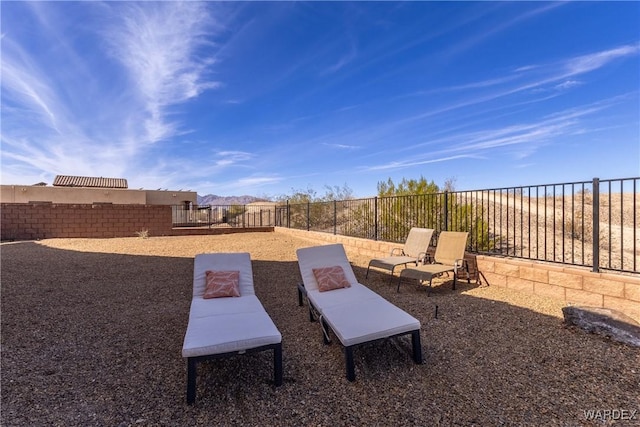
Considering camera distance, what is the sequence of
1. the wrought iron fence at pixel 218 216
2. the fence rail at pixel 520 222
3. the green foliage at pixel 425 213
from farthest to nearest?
the wrought iron fence at pixel 218 216
the green foliage at pixel 425 213
the fence rail at pixel 520 222

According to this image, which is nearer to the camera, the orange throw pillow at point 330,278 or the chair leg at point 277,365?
the chair leg at point 277,365

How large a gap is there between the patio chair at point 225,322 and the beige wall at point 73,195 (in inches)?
839

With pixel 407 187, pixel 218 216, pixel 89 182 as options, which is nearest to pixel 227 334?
pixel 407 187

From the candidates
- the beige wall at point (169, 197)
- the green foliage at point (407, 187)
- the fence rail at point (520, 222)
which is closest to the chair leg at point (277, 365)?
the fence rail at point (520, 222)

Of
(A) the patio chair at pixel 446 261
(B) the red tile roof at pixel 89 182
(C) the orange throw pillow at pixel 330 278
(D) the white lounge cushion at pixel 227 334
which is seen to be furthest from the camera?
(B) the red tile roof at pixel 89 182

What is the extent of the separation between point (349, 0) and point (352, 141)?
8322 millimetres

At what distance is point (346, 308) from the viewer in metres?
3.38

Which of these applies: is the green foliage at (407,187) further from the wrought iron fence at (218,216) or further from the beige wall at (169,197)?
the beige wall at (169,197)

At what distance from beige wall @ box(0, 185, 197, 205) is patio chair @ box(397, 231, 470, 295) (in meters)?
22.6

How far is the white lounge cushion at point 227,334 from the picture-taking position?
2361mm

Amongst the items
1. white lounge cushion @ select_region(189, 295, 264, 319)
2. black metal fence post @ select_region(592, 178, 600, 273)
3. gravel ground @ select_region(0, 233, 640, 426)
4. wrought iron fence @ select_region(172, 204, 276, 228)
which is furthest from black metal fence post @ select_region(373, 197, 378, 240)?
wrought iron fence @ select_region(172, 204, 276, 228)

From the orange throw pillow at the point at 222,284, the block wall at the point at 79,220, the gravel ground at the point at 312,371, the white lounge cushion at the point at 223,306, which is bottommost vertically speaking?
the gravel ground at the point at 312,371

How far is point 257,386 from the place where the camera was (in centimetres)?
253

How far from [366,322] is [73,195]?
24.8m
